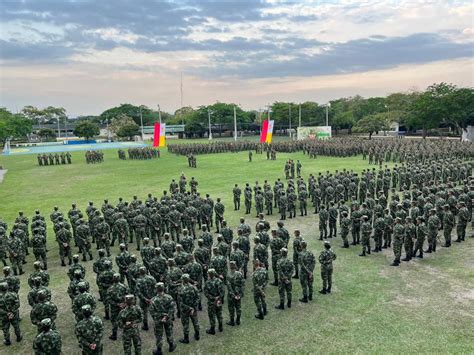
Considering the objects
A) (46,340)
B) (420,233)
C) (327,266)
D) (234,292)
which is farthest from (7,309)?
(420,233)

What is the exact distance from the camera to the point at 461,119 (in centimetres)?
5006

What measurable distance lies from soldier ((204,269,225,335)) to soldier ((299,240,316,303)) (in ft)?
6.93

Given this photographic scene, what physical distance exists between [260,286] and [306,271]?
1.34 m

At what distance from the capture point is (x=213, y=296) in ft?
24.9

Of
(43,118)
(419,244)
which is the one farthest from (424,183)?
(43,118)

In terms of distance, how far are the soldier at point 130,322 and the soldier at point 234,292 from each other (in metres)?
1.88

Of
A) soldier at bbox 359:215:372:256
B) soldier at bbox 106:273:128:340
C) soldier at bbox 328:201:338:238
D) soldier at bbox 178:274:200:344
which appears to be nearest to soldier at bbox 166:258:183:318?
soldier at bbox 178:274:200:344

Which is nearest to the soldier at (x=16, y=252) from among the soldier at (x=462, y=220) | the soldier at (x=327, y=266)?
Result: the soldier at (x=327, y=266)

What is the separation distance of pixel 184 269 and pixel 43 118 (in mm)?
114035

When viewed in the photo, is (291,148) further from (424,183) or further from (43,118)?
(43,118)

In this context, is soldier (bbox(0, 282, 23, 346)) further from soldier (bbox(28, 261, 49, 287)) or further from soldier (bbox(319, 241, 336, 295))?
soldier (bbox(319, 241, 336, 295))

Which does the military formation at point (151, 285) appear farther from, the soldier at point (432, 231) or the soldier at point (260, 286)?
the soldier at point (432, 231)

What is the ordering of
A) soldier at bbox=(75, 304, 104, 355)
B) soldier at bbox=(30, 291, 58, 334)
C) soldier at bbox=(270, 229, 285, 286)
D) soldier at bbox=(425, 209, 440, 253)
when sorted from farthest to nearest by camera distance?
soldier at bbox=(425, 209, 440, 253), soldier at bbox=(270, 229, 285, 286), soldier at bbox=(30, 291, 58, 334), soldier at bbox=(75, 304, 104, 355)

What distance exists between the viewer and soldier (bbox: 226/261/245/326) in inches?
305
